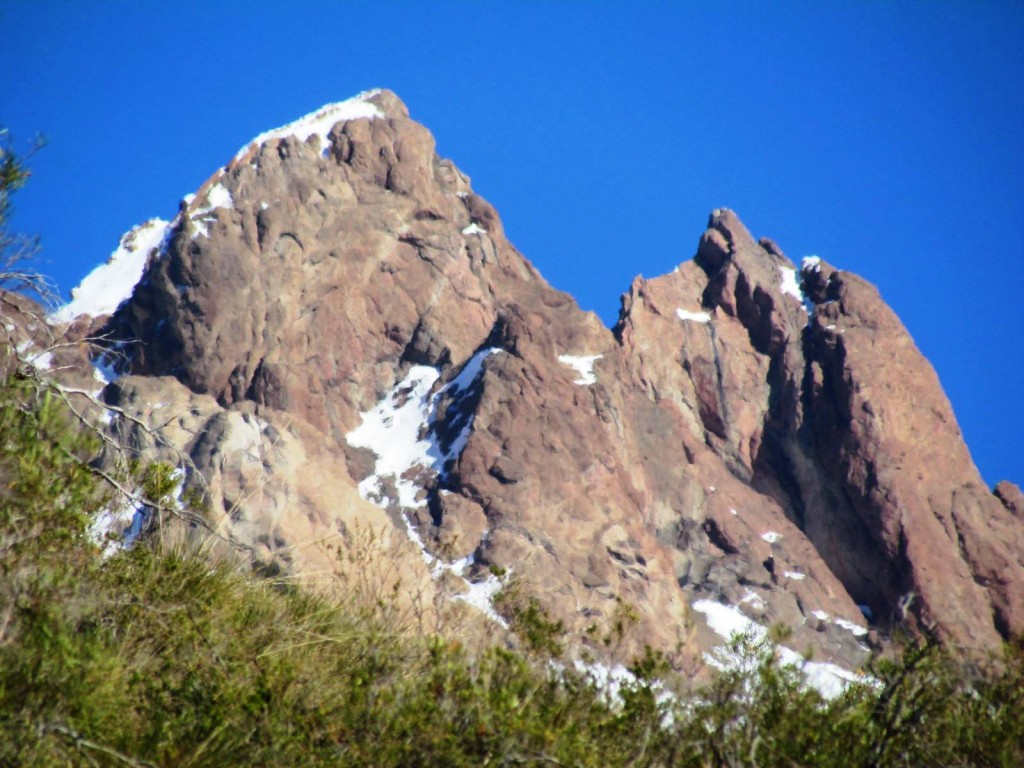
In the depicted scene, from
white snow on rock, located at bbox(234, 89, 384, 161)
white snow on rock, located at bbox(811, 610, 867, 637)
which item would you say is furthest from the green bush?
white snow on rock, located at bbox(234, 89, 384, 161)

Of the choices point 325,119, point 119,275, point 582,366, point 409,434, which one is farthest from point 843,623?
point 119,275

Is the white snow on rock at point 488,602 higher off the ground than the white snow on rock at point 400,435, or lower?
lower

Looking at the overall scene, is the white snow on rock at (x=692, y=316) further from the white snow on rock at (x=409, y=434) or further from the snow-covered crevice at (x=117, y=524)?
the snow-covered crevice at (x=117, y=524)

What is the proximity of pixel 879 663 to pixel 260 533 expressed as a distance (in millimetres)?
84070

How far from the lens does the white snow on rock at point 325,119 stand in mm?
136375

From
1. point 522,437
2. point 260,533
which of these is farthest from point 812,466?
point 260,533

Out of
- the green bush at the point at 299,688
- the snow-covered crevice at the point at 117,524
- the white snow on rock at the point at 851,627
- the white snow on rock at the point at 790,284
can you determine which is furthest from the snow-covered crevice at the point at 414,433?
the green bush at the point at 299,688

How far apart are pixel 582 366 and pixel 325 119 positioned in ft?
174

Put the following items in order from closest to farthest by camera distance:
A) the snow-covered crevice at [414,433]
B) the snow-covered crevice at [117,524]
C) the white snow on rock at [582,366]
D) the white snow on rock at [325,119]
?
the snow-covered crevice at [117,524], the snow-covered crevice at [414,433], the white snow on rock at [582,366], the white snow on rock at [325,119]

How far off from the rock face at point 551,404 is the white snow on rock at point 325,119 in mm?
817

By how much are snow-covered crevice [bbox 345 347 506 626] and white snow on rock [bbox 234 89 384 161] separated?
35.6m

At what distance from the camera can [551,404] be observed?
371 feet

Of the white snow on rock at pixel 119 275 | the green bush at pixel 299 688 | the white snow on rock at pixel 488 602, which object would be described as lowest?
the green bush at pixel 299 688

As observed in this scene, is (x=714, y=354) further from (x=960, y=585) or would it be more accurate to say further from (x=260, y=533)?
(x=260, y=533)
